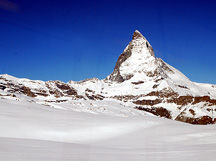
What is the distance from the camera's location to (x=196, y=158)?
439 cm

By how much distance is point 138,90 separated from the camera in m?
113

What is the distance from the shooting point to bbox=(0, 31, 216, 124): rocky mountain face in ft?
197

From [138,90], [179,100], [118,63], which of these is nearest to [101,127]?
[179,100]

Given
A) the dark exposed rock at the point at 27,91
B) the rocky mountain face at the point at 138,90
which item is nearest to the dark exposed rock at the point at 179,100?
the rocky mountain face at the point at 138,90

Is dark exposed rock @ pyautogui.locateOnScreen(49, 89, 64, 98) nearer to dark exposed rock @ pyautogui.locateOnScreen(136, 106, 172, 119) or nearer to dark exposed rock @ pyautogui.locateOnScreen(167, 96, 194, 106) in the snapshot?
dark exposed rock @ pyautogui.locateOnScreen(136, 106, 172, 119)

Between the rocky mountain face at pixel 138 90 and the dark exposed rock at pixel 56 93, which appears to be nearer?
the rocky mountain face at pixel 138 90

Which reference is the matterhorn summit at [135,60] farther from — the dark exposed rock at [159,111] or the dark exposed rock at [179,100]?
the dark exposed rock at [159,111]

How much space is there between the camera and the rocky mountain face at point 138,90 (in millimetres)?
60134

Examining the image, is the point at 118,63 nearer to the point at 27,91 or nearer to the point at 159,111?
the point at 159,111

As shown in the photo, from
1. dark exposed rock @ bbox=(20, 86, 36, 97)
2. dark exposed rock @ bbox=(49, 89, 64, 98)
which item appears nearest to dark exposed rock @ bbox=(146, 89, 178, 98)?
dark exposed rock @ bbox=(49, 89, 64, 98)

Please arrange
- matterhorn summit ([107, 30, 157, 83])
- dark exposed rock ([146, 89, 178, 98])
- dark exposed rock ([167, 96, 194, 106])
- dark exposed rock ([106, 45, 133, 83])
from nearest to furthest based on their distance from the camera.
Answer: dark exposed rock ([167, 96, 194, 106])
dark exposed rock ([146, 89, 178, 98])
matterhorn summit ([107, 30, 157, 83])
dark exposed rock ([106, 45, 133, 83])

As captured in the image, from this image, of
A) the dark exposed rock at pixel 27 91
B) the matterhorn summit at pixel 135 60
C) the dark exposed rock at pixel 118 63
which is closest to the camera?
the dark exposed rock at pixel 27 91

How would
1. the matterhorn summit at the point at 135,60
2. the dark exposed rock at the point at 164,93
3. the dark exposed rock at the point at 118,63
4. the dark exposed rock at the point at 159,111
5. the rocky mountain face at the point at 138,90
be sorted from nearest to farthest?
1. the rocky mountain face at the point at 138,90
2. the dark exposed rock at the point at 159,111
3. the dark exposed rock at the point at 164,93
4. the matterhorn summit at the point at 135,60
5. the dark exposed rock at the point at 118,63

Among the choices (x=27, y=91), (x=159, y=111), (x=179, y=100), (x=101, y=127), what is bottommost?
(x=101, y=127)
